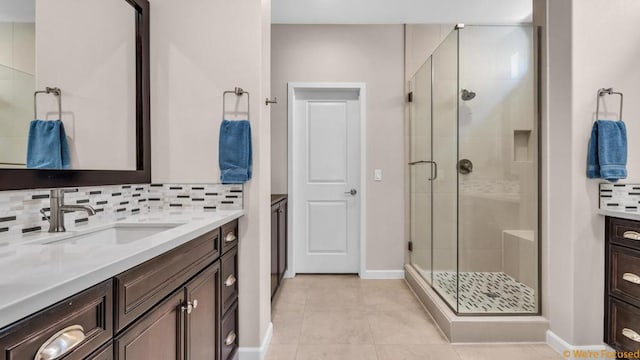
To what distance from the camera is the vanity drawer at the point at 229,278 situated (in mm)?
1533

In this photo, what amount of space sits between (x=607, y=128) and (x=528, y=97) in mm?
534

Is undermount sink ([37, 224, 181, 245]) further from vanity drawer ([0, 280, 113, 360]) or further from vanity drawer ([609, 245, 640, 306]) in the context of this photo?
vanity drawer ([609, 245, 640, 306])

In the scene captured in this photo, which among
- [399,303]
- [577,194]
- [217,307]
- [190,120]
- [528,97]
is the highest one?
[528,97]

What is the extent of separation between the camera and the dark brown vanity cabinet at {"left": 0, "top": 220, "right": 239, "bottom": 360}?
1.92 ft

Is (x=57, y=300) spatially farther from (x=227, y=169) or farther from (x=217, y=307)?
(x=227, y=169)

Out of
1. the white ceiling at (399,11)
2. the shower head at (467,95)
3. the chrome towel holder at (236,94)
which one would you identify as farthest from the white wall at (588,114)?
the chrome towel holder at (236,94)

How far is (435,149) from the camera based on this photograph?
8.55 feet

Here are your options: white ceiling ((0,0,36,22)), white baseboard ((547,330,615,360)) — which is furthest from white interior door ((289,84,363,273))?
white ceiling ((0,0,36,22))

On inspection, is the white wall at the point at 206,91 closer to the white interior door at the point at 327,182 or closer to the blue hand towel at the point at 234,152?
the blue hand towel at the point at 234,152

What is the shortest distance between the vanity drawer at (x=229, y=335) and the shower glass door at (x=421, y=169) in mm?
1732

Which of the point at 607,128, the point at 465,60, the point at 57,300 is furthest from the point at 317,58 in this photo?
the point at 57,300

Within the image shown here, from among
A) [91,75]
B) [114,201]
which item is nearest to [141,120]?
[91,75]

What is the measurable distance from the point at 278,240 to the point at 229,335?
1.12m

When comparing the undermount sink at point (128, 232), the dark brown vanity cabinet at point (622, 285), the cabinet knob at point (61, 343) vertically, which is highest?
the undermount sink at point (128, 232)
